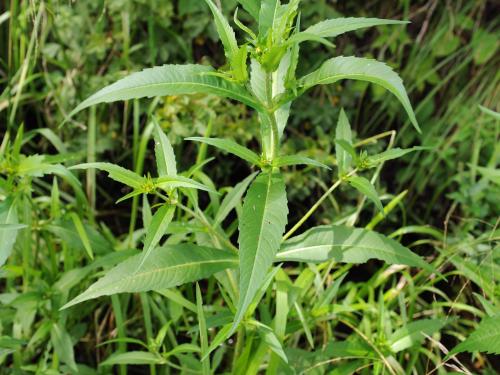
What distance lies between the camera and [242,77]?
1.10 m

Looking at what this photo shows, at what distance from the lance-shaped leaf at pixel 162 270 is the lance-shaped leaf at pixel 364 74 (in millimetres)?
429

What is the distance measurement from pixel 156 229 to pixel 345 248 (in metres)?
0.42

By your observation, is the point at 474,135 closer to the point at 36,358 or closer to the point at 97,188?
the point at 97,188

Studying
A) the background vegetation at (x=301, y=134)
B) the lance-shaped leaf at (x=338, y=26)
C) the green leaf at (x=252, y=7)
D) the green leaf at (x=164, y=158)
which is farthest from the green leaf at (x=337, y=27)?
the background vegetation at (x=301, y=134)

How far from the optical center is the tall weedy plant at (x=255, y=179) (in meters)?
1.02

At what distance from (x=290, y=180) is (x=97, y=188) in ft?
2.64

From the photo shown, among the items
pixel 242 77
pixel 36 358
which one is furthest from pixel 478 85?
pixel 36 358

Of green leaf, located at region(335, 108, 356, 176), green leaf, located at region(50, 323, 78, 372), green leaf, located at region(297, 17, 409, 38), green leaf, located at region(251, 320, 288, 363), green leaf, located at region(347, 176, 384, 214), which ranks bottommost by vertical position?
green leaf, located at region(50, 323, 78, 372)

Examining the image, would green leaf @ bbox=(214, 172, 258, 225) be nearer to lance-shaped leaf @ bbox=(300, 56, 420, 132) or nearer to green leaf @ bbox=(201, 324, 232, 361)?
green leaf @ bbox=(201, 324, 232, 361)

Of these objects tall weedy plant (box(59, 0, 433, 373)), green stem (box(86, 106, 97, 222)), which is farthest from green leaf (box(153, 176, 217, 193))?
green stem (box(86, 106, 97, 222))

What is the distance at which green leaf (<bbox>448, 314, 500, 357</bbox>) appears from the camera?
117 cm

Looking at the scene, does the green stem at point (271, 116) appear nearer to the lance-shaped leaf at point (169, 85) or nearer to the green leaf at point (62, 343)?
the lance-shaped leaf at point (169, 85)

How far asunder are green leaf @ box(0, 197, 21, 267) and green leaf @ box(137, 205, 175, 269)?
0.99ft

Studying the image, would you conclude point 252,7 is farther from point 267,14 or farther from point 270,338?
point 270,338
